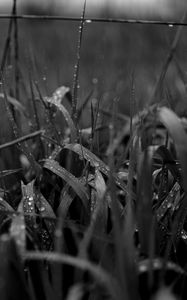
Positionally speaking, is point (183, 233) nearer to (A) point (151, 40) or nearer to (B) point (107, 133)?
(B) point (107, 133)

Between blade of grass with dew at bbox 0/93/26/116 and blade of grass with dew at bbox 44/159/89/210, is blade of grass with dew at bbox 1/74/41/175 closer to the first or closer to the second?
blade of grass with dew at bbox 44/159/89/210

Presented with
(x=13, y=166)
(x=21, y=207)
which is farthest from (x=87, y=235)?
(x=13, y=166)

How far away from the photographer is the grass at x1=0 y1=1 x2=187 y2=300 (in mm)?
762

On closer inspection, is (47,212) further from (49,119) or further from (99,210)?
(49,119)

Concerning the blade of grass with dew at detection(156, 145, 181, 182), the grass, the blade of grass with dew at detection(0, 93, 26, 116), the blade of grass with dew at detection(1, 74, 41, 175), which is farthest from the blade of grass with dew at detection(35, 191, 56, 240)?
the blade of grass with dew at detection(0, 93, 26, 116)

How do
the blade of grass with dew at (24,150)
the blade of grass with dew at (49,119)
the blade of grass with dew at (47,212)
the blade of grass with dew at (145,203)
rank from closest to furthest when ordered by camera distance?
the blade of grass with dew at (145,203), the blade of grass with dew at (47,212), the blade of grass with dew at (24,150), the blade of grass with dew at (49,119)

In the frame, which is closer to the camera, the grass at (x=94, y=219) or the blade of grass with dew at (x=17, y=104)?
the grass at (x=94, y=219)

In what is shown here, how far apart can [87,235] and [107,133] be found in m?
0.87

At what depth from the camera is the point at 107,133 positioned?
5.22 feet

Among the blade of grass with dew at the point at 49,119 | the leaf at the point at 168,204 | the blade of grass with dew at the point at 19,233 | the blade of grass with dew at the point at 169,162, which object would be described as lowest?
the leaf at the point at 168,204

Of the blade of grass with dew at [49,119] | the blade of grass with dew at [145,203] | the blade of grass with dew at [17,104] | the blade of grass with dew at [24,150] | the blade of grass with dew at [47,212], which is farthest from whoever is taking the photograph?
the blade of grass with dew at [17,104]

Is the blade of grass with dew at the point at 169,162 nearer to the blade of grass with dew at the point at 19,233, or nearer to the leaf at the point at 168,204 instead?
the leaf at the point at 168,204

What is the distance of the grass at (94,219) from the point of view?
2.50ft

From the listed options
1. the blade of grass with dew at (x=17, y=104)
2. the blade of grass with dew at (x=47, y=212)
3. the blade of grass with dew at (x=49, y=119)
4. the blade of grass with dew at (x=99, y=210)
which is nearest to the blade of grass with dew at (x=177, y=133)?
the blade of grass with dew at (x=99, y=210)
